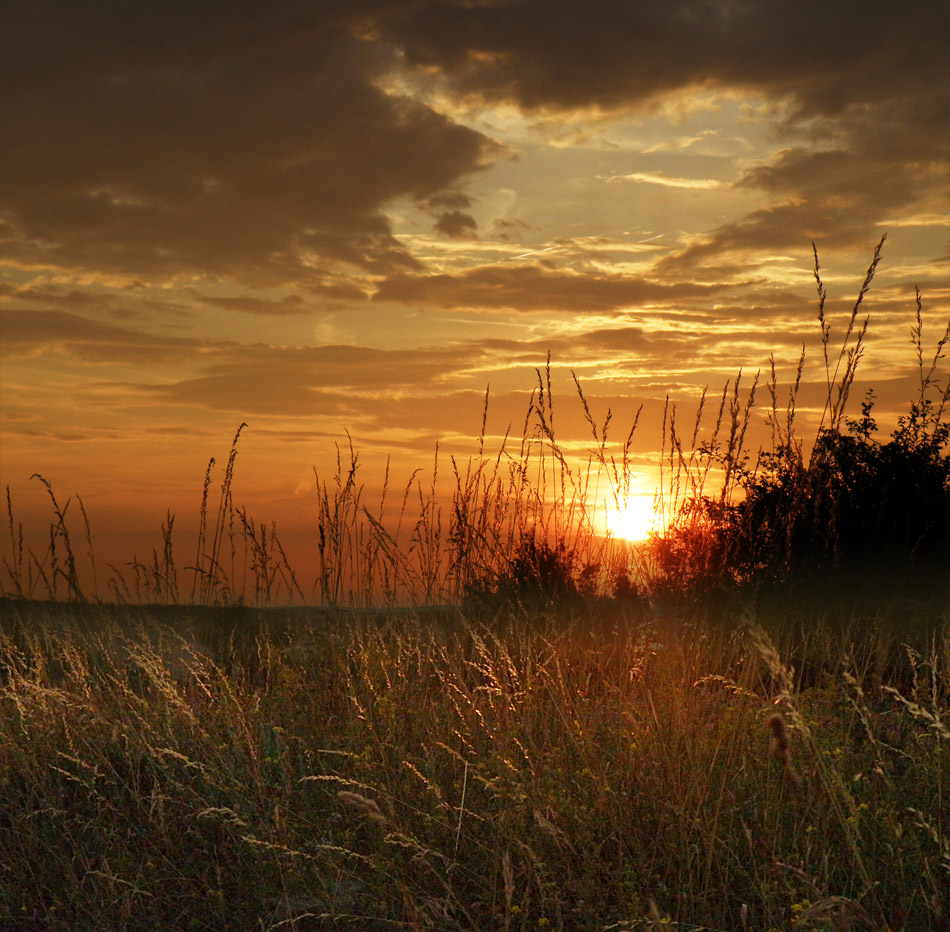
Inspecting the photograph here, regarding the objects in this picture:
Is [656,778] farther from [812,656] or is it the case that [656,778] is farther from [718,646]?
[812,656]

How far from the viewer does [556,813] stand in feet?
9.28

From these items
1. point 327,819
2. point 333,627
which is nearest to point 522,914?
point 327,819

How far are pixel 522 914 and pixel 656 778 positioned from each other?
670 mm

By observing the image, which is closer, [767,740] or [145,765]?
[767,740]

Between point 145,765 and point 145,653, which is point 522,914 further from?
point 145,653

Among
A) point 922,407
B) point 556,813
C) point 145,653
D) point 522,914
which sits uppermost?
point 922,407

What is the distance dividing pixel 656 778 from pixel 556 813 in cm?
41

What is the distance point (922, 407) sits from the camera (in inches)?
336

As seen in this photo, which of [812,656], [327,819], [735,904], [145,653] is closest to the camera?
[735,904]

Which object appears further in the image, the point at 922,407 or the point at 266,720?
the point at 922,407

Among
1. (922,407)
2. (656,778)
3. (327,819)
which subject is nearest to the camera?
(656,778)

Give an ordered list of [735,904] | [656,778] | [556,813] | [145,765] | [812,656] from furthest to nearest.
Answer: [812,656] < [145,765] < [656,778] < [556,813] < [735,904]

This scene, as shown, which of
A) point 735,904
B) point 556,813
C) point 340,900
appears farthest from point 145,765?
point 735,904

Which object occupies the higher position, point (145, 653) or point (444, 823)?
point (145, 653)
